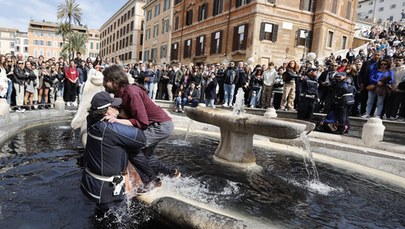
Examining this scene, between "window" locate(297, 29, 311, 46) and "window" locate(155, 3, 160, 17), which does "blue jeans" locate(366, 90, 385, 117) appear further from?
"window" locate(155, 3, 160, 17)

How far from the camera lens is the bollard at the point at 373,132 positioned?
676cm

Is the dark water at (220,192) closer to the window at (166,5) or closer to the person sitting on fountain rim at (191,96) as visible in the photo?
the person sitting on fountain rim at (191,96)

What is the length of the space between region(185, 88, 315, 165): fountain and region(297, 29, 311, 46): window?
23.1 meters

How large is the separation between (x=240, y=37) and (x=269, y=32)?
254 cm

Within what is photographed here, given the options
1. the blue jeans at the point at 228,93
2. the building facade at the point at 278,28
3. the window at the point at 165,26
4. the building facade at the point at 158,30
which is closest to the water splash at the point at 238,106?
the blue jeans at the point at 228,93

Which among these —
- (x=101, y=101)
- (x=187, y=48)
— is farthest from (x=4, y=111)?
(x=187, y=48)

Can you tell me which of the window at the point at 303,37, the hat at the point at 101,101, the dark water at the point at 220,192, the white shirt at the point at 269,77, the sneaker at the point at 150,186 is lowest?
the dark water at the point at 220,192

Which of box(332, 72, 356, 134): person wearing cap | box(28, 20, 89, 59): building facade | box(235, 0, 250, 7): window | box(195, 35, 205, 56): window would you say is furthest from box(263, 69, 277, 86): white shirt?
box(28, 20, 89, 59): building facade

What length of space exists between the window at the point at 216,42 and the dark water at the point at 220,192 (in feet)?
81.5

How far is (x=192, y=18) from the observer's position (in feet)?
117

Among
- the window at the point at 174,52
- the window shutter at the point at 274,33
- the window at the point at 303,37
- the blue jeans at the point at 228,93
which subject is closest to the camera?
the blue jeans at the point at 228,93

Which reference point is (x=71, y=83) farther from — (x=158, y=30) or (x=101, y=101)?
(x=158, y=30)

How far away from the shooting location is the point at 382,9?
69250 mm

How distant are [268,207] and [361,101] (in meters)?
7.84
